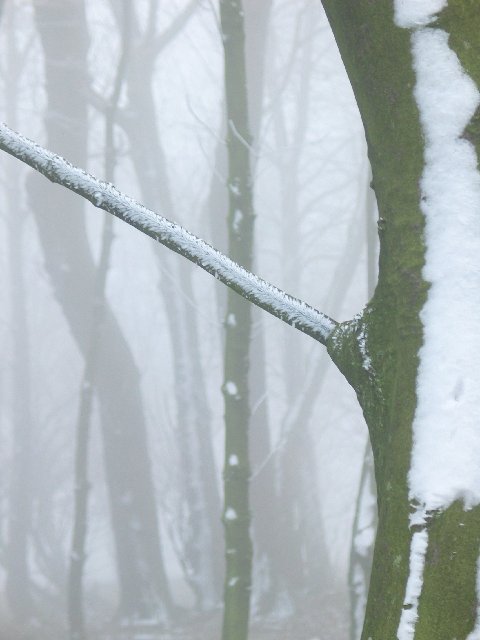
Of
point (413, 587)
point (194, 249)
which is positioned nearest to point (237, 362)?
point (194, 249)

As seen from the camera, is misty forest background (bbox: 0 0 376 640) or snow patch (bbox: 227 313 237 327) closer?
snow patch (bbox: 227 313 237 327)

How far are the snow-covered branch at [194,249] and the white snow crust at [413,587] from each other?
267mm

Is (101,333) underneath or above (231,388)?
above

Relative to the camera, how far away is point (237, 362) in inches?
115

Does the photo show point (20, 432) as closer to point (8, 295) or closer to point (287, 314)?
point (8, 295)

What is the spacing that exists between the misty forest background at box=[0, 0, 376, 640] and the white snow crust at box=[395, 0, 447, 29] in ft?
11.8

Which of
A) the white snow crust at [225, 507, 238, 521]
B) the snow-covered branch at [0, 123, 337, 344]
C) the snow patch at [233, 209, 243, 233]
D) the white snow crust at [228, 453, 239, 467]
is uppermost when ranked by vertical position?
the snow patch at [233, 209, 243, 233]

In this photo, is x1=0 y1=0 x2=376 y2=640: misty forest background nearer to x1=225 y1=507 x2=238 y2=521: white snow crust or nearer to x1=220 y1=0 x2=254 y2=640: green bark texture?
x1=220 y1=0 x2=254 y2=640: green bark texture

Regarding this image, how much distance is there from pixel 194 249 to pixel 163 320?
8913 mm

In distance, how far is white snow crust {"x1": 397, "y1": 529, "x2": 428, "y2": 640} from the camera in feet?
1.66

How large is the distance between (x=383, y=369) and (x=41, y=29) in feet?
21.3

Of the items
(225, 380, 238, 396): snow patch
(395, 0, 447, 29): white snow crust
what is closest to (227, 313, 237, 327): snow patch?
(225, 380, 238, 396): snow patch

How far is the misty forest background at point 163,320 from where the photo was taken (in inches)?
255

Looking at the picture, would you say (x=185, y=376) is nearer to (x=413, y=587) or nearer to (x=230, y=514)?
(x=230, y=514)
